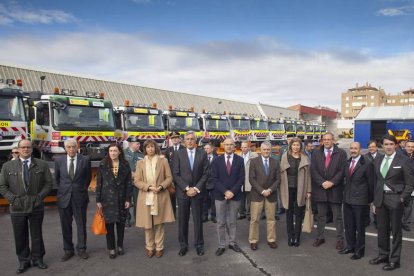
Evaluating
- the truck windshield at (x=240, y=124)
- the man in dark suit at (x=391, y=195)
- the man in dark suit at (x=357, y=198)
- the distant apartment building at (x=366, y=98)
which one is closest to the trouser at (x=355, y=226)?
the man in dark suit at (x=357, y=198)

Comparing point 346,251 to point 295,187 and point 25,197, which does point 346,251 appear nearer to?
point 295,187

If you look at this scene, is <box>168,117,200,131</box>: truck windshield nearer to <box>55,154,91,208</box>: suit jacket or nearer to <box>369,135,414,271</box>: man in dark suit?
<box>55,154,91,208</box>: suit jacket

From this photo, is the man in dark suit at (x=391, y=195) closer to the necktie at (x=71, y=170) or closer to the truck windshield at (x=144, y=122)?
the necktie at (x=71, y=170)

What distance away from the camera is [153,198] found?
190 inches

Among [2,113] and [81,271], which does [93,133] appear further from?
[81,271]

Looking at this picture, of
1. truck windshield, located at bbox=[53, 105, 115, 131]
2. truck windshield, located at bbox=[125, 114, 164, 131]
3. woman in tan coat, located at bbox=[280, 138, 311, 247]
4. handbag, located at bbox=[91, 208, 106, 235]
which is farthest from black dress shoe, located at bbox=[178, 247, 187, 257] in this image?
truck windshield, located at bbox=[125, 114, 164, 131]

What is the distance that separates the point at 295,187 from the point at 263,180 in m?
0.57

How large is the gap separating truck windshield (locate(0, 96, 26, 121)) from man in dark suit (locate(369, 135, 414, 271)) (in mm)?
8984

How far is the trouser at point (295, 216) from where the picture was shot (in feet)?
17.5

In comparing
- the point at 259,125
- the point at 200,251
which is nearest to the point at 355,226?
the point at 200,251

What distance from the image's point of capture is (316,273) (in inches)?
166

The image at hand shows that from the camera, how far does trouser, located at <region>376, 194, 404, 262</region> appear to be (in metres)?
4.39

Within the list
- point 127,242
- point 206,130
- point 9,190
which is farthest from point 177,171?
point 206,130

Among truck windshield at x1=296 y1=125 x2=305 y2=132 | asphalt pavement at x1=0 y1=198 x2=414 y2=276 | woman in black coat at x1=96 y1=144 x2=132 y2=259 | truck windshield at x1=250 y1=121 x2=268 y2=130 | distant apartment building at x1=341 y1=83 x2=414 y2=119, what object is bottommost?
asphalt pavement at x1=0 y1=198 x2=414 y2=276
